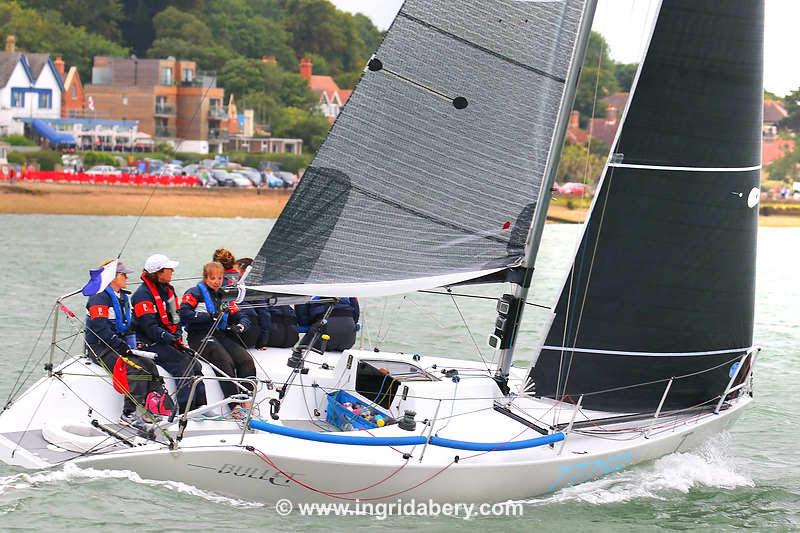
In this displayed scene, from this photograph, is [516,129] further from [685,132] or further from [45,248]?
[45,248]

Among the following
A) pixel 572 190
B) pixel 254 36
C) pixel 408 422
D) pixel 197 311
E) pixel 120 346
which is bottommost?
pixel 408 422

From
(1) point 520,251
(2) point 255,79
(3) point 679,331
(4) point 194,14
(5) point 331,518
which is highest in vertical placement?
(4) point 194,14

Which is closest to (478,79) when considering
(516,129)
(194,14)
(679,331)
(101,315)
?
(516,129)

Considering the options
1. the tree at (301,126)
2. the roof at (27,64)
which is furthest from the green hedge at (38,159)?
the tree at (301,126)

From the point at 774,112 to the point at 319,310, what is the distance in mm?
76200

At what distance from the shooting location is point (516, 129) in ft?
28.0

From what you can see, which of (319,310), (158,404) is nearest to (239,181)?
(319,310)

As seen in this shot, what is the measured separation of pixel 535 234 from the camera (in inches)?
335

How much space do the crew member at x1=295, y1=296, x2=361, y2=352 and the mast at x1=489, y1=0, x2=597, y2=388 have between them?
1.49 meters

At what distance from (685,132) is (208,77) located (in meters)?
59.8

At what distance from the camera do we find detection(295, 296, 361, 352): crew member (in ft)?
31.9

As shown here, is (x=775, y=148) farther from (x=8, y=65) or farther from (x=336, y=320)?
(x=336, y=320)

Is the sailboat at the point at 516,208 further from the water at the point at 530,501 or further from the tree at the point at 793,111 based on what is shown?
the tree at the point at 793,111

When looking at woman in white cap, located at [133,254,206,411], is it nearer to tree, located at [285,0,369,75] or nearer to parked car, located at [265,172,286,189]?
parked car, located at [265,172,286,189]
